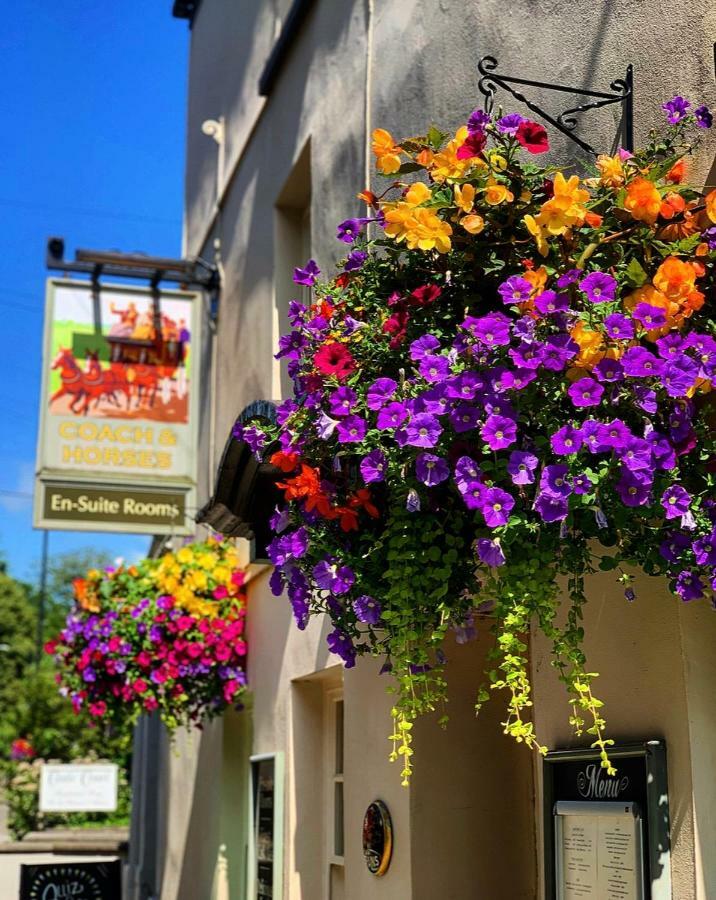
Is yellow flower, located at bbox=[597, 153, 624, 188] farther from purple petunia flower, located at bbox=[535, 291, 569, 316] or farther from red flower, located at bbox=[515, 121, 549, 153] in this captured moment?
purple petunia flower, located at bbox=[535, 291, 569, 316]

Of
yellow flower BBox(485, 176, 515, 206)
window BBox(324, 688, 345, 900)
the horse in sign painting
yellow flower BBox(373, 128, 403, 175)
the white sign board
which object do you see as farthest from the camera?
the white sign board

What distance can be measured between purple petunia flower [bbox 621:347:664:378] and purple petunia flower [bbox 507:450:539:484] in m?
0.30

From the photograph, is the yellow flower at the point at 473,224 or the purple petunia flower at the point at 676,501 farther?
the yellow flower at the point at 473,224

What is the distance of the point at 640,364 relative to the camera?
278 centimetres

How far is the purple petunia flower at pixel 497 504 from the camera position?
2832 mm

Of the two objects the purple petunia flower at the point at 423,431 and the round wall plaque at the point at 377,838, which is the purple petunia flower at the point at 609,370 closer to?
the purple petunia flower at the point at 423,431

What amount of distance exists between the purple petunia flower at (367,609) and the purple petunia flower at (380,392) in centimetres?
54

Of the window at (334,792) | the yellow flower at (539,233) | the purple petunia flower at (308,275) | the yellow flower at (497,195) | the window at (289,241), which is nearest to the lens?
the yellow flower at (539,233)

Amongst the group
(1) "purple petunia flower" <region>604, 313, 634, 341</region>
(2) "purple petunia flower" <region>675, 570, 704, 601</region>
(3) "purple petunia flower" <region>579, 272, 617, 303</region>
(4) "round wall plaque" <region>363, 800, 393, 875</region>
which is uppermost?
(3) "purple petunia flower" <region>579, 272, 617, 303</region>

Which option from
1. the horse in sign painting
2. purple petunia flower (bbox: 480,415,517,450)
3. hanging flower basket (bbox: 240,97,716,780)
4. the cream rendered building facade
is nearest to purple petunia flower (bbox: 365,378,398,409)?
hanging flower basket (bbox: 240,97,716,780)

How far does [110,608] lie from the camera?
8102 mm

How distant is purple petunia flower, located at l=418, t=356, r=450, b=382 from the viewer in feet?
9.81

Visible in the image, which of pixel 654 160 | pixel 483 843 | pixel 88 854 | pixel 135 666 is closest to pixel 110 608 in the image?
pixel 135 666

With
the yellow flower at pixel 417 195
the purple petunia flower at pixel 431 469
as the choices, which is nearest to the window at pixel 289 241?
the yellow flower at pixel 417 195
